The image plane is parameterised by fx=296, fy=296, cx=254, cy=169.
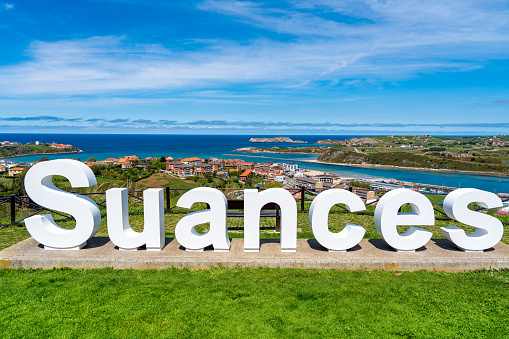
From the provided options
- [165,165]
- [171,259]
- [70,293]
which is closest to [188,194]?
[171,259]

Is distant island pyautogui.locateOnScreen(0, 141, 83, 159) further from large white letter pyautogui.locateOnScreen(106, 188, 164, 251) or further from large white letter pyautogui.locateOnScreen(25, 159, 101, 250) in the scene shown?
large white letter pyautogui.locateOnScreen(106, 188, 164, 251)

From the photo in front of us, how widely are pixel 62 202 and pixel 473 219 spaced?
11.2 metres

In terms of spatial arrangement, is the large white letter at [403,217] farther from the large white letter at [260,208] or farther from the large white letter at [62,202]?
the large white letter at [62,202]

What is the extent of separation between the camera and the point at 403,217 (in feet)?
26.7

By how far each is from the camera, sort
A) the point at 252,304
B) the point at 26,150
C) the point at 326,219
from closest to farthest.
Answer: the point at 252,304 → the point at 326,219 → the point at 26,150

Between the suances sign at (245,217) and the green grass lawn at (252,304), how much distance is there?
1062 mm

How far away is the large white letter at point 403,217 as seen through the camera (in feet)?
26.2

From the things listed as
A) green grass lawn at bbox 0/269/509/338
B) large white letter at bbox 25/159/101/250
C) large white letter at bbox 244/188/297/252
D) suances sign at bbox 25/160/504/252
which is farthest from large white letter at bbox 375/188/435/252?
large white letter at bbox 25/159/101/250

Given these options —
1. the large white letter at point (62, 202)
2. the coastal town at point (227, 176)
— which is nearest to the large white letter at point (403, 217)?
the large white letter at point (62, 202)

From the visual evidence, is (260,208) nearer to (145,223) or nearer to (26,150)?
(145,223)

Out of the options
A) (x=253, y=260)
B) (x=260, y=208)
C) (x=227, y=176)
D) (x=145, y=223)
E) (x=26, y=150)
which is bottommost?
(x=227, y=176)

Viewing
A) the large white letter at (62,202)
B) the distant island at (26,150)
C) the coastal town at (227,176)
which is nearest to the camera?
the large white letter at (62,202)

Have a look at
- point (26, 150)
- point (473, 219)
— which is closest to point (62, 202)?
point (473, 219)

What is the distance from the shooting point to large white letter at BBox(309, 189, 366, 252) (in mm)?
7969
